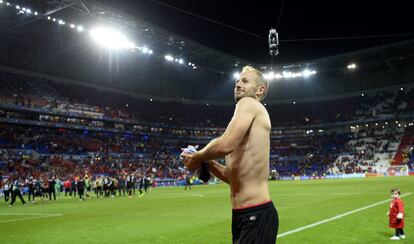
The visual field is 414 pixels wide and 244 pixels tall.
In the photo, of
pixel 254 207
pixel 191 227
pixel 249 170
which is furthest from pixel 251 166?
pixel 191 227

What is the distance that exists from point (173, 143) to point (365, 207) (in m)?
62.3

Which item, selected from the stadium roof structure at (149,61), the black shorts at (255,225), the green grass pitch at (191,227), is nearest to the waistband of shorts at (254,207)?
the black shorts at (255,225)

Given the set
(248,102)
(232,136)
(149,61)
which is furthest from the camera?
(149,61)

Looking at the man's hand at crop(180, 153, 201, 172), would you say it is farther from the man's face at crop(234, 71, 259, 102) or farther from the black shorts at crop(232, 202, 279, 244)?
the man's face at crop(234, 71, 259, 102)

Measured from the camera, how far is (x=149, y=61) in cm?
7094

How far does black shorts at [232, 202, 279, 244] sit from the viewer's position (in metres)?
3.63

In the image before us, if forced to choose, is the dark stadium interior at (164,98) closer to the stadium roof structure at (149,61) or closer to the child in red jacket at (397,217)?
the stadium roof structure at (149,61)

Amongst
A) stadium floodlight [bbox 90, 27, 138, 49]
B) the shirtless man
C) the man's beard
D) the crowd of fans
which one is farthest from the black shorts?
stadium floodlight [bbox 90, 27, 138, 49]

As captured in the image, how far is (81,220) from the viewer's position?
17.5m

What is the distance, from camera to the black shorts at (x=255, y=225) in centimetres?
363

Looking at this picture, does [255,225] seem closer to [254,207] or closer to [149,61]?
[254,207]

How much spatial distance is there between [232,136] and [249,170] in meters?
0.40

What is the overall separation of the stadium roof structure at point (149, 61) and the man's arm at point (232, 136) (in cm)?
4093

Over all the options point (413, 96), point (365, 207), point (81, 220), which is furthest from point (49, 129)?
point (413, 96)
